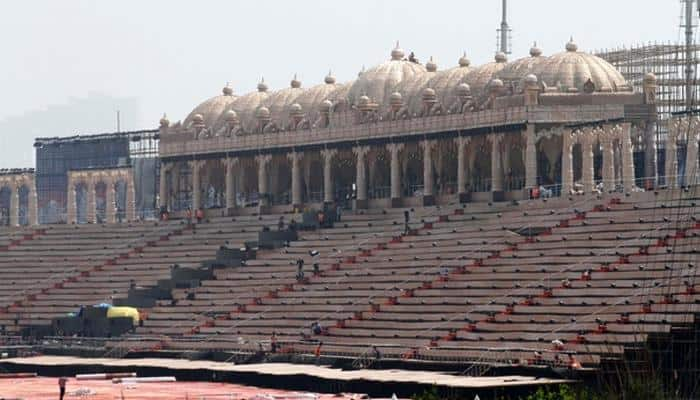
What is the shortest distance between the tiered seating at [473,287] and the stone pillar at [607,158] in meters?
4.60

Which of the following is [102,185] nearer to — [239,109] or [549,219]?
[239,109]

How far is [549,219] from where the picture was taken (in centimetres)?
10569

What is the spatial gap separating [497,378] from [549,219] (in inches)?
1018

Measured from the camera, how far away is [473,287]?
97938mm

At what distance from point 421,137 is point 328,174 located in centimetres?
899

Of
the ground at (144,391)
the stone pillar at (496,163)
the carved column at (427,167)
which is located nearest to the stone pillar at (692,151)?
the stone pillar at (496,163)

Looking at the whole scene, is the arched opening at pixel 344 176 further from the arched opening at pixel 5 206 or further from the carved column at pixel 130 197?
the arched opening at pixel 5 206

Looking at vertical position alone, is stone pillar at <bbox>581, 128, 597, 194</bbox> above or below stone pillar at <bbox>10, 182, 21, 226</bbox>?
above

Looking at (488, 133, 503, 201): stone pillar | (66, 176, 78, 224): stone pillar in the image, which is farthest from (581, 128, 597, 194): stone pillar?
(66, 176, 78, 224): stone pillar

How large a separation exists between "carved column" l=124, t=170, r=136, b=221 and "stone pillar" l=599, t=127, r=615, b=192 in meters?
41.5

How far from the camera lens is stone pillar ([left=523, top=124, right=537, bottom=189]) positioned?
117 metres

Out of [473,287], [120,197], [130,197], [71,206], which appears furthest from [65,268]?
[120,197]

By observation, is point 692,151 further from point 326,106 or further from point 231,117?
point 231,117

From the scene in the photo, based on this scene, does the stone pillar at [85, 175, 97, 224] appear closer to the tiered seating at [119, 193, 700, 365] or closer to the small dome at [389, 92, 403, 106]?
the small dome at [389, 92, 403, 106]
